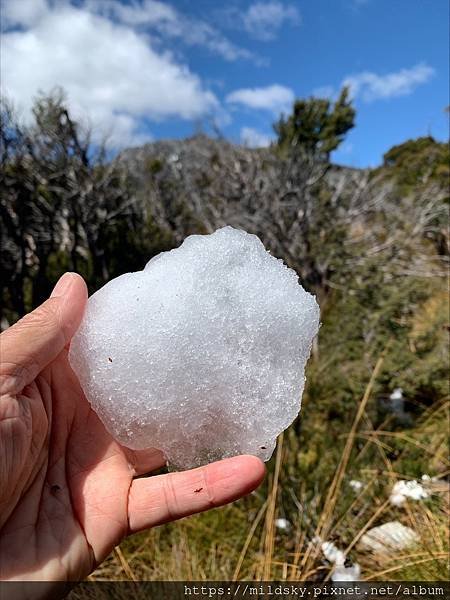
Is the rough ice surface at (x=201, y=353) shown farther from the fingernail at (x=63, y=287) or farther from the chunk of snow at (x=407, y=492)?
the chunk of snow at (x=407, y=492)

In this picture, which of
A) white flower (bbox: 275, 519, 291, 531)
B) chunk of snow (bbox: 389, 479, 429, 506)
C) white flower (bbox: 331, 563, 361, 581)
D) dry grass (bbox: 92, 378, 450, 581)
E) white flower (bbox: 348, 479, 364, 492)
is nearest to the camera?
white flower (bbox: 331, 563, 361, 581)

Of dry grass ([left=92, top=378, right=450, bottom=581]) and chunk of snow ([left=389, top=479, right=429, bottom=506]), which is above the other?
chunk of snow ([left=389, top=479, right=429, bottom=506])

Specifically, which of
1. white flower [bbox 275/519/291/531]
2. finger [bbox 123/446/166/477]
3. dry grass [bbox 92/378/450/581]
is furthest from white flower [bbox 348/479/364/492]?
finger [bbox 123/446/166/477]

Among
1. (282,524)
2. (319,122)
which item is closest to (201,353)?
(282,524)

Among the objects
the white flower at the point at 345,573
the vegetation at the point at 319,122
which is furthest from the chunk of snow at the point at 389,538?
the vegetation at the point at 319,122

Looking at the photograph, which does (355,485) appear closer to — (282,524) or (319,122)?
(282,524)

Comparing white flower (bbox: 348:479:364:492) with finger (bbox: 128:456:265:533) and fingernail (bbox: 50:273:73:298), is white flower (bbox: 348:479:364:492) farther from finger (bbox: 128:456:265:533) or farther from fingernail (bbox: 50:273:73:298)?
fingernail (bbox: 50:273:73:298)
